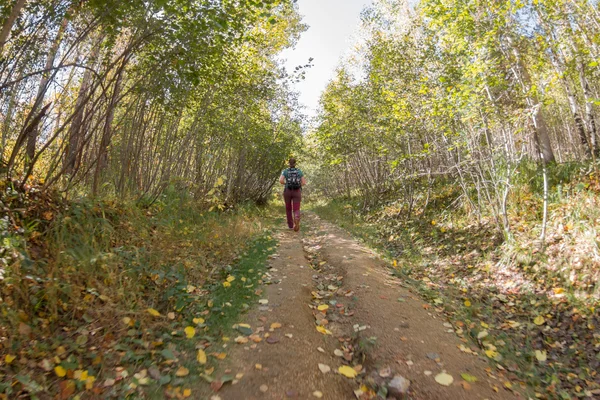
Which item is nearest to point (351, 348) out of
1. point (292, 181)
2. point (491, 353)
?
point (491, 353)

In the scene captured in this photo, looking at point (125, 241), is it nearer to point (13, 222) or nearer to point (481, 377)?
point (13, 222)

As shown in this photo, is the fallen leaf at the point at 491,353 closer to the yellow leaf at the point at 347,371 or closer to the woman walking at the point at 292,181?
the yellow leaf at the point at 347,371

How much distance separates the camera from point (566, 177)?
6.40 m

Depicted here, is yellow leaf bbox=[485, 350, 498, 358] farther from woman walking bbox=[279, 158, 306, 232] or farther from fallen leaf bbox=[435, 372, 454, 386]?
woman walking bbox=[279, 158, 306, 232]

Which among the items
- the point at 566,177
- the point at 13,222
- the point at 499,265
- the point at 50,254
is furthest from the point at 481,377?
the point at 566,177

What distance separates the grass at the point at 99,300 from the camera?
2.26 m

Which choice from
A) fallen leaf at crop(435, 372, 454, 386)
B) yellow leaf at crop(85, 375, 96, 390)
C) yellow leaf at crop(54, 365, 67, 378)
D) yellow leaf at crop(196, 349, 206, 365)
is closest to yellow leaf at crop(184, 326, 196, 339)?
yellow leaf at crop(196, 349, 206, 365)

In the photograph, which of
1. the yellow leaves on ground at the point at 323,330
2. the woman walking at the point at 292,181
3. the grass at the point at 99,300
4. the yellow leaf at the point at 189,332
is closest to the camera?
the grass at the point at 99,300

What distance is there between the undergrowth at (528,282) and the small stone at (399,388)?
0.83 meters

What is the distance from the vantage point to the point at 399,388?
2.39 m

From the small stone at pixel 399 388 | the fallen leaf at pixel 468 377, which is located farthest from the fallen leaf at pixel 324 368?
the fallen leaf at pixel 468 377

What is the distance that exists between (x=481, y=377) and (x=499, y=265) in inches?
129

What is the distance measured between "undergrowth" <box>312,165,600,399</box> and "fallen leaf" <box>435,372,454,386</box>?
1.53 feet

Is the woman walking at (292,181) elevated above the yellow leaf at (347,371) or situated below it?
above
